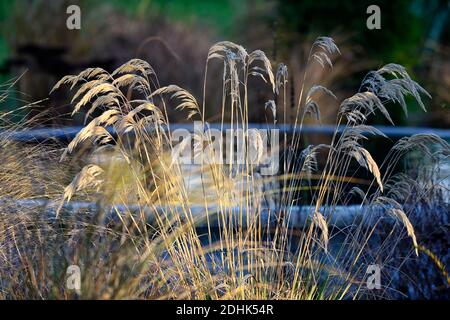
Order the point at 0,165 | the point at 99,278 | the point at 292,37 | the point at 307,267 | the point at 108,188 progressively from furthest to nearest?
the point at 292,37
the point at 0,165
the point at 307,267
the point at 108,188
the point at 99,278

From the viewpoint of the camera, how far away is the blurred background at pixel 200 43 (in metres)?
9.38

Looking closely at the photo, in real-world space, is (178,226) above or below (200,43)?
below

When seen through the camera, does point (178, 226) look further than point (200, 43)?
No

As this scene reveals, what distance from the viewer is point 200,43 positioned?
10.9 m

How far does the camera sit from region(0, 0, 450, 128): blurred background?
369 inches

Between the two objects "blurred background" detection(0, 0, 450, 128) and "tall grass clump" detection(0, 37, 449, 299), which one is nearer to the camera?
"tall grass clump" detection(0, 37, 449, 299)

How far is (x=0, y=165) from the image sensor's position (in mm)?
3812

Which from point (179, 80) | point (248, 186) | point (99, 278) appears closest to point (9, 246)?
point (99, 278)

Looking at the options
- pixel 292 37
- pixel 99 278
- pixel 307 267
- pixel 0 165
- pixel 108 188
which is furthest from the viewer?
pixel 292 37

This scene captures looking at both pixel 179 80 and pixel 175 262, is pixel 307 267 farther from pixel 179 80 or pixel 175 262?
pixel 179 80

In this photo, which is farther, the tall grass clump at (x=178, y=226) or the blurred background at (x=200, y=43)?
the blurred background at (x=200, y=43)

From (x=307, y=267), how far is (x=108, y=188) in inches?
35.3

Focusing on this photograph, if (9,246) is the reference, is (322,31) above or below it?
above
